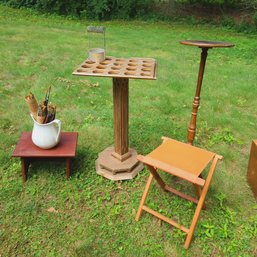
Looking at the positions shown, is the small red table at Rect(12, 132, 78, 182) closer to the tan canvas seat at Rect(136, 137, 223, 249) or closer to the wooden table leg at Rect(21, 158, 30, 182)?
the wooden table leg at Rect(21, 158, 30, 182)

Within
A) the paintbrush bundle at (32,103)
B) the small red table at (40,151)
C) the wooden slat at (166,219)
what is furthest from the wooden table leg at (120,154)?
the paintbrush bundle at (32,103)

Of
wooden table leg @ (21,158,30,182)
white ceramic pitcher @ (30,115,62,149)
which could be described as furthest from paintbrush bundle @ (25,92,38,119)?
wooden table leg @ (21,158,30,182)

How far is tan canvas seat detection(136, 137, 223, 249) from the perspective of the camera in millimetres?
2294

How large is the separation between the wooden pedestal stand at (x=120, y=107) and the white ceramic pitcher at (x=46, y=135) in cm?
55

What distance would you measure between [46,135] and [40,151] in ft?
0.56

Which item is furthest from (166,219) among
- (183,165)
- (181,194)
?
(183,165)

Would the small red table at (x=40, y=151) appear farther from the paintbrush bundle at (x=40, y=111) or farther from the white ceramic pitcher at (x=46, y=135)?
the paintbrush bundle at (x=40, y=111)

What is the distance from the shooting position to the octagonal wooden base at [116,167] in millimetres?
3012

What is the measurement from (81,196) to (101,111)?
1819 millimetres

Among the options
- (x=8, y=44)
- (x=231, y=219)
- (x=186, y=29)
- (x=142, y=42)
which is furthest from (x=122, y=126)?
(x=186, y=29)

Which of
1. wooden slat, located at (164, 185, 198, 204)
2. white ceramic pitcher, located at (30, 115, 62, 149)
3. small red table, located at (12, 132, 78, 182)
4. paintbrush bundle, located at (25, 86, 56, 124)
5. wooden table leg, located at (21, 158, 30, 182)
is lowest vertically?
wooden slat, located at (164, 185, 198, 204)

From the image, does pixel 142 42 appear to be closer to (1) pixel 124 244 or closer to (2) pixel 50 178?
(2) pixel 50 178

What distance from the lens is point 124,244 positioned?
2.38m

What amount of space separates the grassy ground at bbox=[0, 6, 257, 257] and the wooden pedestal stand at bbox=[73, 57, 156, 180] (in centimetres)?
12
